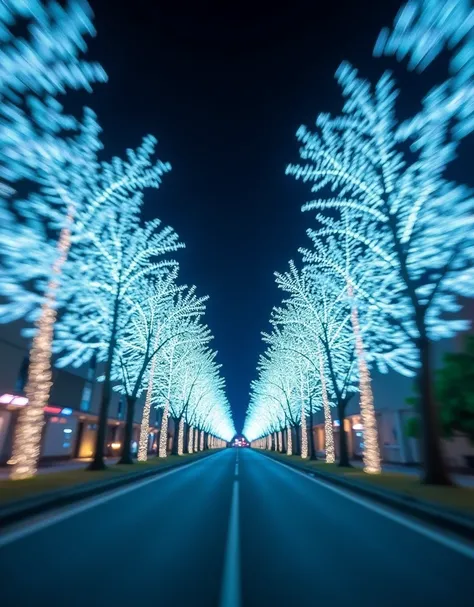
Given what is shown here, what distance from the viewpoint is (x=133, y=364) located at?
29500 mm

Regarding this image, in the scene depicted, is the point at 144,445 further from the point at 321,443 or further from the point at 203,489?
the point at 321,443

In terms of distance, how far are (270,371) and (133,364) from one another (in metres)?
25.0

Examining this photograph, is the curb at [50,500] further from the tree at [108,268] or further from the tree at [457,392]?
the tree at [457,392]

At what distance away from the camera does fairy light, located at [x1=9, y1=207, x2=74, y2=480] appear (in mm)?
12469

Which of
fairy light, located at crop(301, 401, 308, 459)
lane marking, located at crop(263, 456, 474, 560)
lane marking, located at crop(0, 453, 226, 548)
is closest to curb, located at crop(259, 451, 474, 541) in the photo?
lane marking, located at crop(263, 456, 474, 560)

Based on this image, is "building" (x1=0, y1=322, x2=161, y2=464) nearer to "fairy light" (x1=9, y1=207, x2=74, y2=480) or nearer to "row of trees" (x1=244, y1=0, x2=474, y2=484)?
"fairy light" (x1=9, y1=207, x2=74, y2=480)

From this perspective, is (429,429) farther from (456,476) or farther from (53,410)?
(53,410)

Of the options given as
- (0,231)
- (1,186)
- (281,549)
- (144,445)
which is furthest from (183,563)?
(144,445)

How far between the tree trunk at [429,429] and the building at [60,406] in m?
15.7

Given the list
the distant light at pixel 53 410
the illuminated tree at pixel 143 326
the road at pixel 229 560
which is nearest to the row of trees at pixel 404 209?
the road at pixel 229 560

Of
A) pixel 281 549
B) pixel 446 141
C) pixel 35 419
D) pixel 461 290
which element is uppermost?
pixel 446 141

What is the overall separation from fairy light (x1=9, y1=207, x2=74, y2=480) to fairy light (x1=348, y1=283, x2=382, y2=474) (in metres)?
15.0

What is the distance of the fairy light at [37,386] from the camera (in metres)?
12.5

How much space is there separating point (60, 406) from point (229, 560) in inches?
1013
